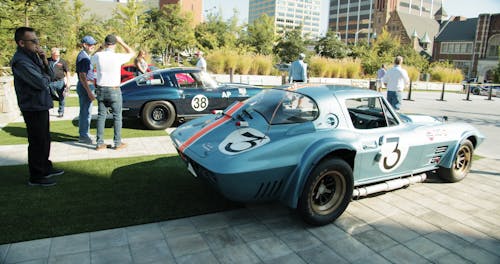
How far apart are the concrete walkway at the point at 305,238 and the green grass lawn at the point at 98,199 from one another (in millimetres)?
199

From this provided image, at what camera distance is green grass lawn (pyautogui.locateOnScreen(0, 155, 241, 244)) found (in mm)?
3538

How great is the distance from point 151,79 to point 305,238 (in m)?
5.94

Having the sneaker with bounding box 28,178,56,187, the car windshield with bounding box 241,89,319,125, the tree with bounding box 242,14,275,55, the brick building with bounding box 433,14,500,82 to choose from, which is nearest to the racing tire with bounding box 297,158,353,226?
the car windshield with bounding box 241,89,319,125

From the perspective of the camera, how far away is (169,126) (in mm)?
8406

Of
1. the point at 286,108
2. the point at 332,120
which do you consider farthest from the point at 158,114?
the point at 332,120

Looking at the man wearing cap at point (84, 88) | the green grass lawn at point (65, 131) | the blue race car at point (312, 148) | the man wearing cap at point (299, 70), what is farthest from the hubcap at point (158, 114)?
the man wearing cap at point (299, 70)

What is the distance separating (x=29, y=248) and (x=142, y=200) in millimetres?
1298

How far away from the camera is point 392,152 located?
425cm

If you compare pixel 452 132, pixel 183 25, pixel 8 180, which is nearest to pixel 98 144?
pixel 8 180

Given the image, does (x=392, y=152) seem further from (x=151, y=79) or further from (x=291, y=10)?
(x=291, y=10)

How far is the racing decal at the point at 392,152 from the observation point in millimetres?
4176

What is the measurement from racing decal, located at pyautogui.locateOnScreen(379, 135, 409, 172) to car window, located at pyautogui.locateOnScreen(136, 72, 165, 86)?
18.3ft

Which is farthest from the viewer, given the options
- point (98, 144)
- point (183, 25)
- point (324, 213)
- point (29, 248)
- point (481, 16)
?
point (481, 16)

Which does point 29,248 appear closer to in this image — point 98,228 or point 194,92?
point 98,228
